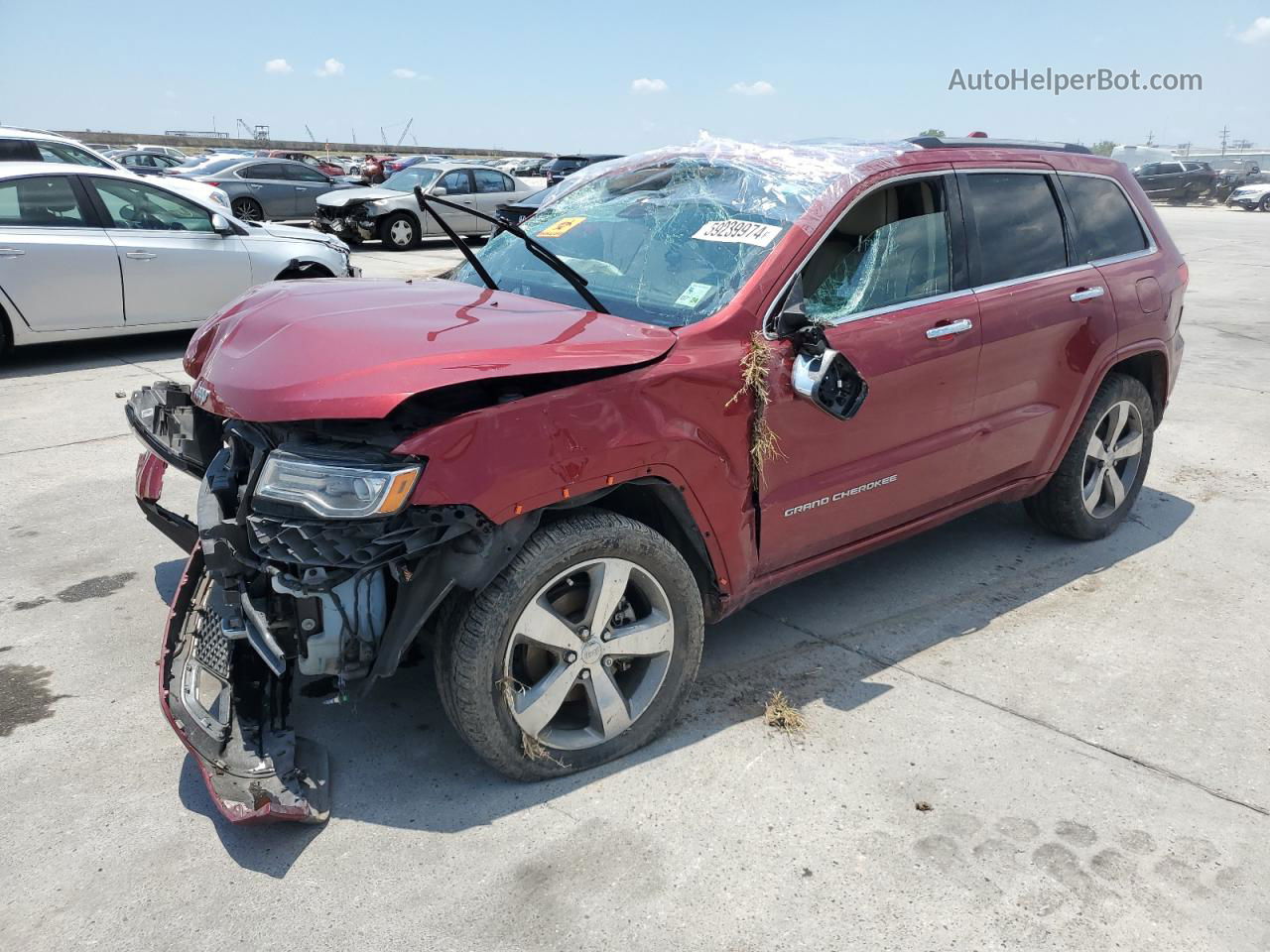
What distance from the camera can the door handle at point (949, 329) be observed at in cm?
365

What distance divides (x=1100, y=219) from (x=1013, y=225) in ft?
2.51

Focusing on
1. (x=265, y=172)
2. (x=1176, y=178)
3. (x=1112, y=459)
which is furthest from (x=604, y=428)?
(x=1176, y=178)

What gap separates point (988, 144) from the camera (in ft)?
13.9

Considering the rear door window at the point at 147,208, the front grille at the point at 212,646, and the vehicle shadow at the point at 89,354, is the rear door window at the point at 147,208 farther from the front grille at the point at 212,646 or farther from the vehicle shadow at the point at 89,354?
the front grille at the point at 212,646

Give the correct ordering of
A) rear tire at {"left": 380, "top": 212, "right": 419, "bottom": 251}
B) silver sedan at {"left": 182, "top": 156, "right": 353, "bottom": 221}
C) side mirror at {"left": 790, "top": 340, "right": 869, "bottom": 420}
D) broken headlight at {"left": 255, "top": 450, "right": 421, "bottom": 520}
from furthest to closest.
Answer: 1. silver sedan at {"left": 182, "top": 156, "right": 353, "bottom": 221}
2. rear tire at {"left": 380, "top": 212, "right": 419, "bottom": 251}
3. side mirror at {"left": 790, "top": 340, "right": 869, "bottom": 420}
4. broken headlight at {"left": 255, "top": 450, "right": 421, "bottom": 520}

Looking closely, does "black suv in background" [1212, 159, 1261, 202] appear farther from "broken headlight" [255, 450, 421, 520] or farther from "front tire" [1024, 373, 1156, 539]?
"broken headlight" [255, 450, 421, 520]

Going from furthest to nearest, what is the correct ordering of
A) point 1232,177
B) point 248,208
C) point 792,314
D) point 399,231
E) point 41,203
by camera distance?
1. point 1232,177
2. point 248,208
3. point 399,231
4. point 41,203
5. point 792,314

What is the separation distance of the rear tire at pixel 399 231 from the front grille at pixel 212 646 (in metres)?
14.9

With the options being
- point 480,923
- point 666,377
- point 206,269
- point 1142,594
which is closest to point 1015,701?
point 1142,594

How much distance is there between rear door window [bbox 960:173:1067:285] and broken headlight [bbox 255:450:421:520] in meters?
2.55

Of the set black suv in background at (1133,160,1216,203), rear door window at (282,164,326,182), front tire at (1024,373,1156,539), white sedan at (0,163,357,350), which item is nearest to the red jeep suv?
front tire at (1024,373,1156,539)

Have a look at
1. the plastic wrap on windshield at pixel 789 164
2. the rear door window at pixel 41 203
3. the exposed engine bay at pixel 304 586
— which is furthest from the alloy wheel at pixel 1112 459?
the rear door window at pixel 41 203

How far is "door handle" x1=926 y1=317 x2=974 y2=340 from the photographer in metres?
3.65

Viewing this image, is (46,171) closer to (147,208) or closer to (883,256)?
(147,208)
